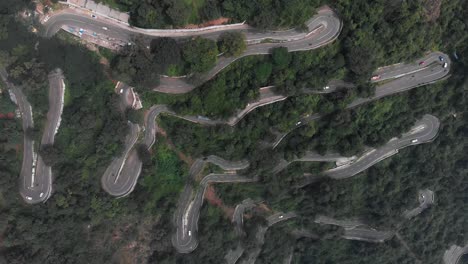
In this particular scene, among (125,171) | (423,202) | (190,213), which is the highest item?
(125,171)

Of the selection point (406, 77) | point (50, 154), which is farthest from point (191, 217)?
point (406, 77)

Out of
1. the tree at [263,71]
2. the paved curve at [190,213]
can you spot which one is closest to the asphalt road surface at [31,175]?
the paved curve at [190,213]

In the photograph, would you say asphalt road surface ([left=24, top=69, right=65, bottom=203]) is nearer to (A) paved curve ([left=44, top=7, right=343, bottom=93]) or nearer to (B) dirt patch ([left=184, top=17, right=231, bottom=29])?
(A) paved curve ([left=44, top=7, right=343, bottom=93])

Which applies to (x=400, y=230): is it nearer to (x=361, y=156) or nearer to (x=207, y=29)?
(x=361, y=156)

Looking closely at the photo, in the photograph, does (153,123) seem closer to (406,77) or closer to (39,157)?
(39,157)

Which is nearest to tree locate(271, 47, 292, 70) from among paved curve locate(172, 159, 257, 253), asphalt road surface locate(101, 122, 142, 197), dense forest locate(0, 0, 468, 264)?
dense forest locate(0, 0, 468, 264)

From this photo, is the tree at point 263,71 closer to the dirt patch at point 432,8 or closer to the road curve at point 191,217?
the road curve at point 191,217
